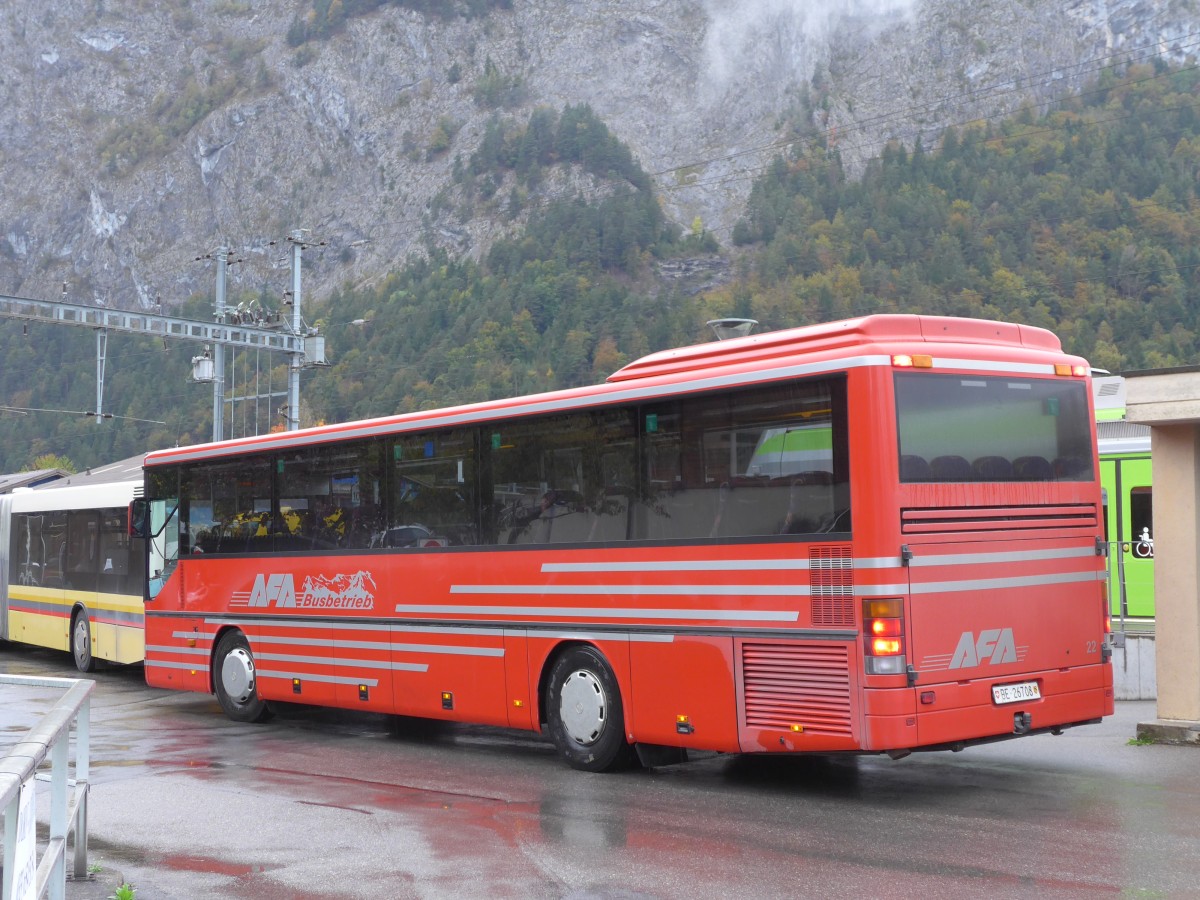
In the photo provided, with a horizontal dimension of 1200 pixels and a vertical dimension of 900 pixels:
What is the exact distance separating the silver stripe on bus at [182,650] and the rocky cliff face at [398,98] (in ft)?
459

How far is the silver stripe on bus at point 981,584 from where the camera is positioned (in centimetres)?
916

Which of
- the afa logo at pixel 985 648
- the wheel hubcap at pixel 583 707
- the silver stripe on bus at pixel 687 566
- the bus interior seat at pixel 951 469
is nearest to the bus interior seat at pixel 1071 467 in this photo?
the bus interior seat at pixel 951 469

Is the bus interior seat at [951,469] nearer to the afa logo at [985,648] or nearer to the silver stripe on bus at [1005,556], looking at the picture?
the silver stripe on bus at [1005,556]

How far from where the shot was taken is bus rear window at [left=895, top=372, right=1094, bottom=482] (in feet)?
31.0

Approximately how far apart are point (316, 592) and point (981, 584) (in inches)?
270

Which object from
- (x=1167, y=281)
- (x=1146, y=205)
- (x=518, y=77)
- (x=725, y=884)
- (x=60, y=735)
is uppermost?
(x=518, y=77)

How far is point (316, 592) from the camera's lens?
14188 millimetres

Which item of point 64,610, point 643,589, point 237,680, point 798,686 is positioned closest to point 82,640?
point 64,610

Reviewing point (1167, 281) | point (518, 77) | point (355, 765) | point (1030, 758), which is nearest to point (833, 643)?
point (1030, 758)

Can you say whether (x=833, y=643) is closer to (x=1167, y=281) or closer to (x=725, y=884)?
(x=725, y=884)

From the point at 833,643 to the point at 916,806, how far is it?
1175 millimetres

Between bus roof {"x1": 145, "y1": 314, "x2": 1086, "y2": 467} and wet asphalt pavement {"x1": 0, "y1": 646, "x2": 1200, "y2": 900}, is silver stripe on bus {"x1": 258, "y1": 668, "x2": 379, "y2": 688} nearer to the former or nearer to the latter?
wet asphalt pavement {"x1": 0, "y1": 646, "x2": 1200, "y2": 900}

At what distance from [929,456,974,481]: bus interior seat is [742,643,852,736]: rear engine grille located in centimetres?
126

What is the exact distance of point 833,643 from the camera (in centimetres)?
937
